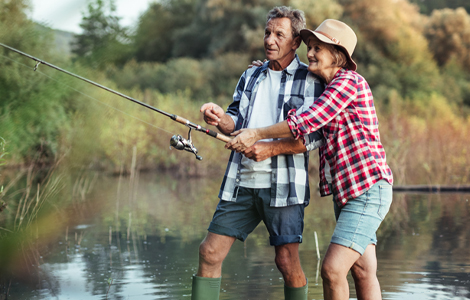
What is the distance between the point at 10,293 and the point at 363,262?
2.32 metres

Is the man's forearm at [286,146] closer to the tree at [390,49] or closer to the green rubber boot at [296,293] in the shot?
the green rubber boot at [296,293]

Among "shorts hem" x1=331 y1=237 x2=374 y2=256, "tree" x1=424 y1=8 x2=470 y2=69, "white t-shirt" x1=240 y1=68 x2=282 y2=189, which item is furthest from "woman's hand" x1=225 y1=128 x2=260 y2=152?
"tree" x1=424 y1=8 x2=470 y2=69

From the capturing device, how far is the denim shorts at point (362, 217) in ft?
8.12

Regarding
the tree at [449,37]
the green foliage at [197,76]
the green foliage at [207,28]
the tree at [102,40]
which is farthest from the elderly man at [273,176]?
the tree at [449,37]

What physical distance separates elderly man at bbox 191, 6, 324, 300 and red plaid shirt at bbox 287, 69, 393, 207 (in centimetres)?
22

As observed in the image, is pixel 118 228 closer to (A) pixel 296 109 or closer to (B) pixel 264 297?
(B) pixel 264 297

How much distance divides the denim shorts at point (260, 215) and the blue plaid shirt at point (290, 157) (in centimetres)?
4

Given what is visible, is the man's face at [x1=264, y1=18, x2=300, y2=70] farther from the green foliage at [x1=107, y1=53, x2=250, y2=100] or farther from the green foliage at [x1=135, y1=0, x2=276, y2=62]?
the green foliage at [x1=107, y1=53, x2=250, y2=100]

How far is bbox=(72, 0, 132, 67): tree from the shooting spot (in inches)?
49.8

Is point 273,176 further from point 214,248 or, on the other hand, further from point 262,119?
point 214,248

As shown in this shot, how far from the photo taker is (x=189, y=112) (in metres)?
14.8

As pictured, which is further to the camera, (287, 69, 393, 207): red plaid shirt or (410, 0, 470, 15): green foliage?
(410, 0, 470, 15): green foliage

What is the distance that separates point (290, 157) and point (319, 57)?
500 mm

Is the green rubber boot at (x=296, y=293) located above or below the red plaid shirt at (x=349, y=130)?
below
